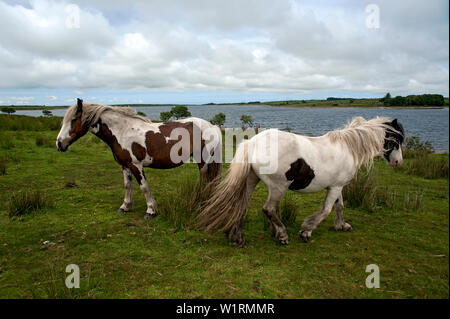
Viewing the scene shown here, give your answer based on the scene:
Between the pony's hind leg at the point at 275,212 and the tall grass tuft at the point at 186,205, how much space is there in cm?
113

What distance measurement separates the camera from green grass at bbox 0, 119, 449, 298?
2730 mm

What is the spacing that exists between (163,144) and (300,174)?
2700 millimetres

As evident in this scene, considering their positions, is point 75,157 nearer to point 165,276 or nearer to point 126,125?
point 126,125

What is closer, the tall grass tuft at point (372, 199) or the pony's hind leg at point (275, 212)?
the pony's hind leg at point (275, 212)

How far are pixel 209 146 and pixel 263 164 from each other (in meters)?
1.74

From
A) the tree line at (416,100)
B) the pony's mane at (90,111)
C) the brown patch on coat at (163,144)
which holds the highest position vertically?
the tree line at (416,100)

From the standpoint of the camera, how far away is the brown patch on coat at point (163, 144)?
4.61 meters

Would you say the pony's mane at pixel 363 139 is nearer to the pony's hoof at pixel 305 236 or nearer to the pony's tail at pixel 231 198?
the pony's hoof at pixel 305 236

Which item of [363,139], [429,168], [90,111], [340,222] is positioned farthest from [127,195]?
[429,168]

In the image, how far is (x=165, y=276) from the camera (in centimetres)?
295

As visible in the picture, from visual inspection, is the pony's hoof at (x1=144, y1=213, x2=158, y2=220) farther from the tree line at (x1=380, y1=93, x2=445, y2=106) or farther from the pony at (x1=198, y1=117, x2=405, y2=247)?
the tree line at (x1=380, y1=93, x2=445, y2=106)

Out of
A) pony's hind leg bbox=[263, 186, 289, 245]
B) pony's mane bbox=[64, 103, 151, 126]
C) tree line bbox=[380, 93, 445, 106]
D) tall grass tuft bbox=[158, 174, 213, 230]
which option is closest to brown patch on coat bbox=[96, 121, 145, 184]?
pony's mane bbox=[64, 103, 151, 126]

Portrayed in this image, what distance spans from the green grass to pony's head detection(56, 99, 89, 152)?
1.51m

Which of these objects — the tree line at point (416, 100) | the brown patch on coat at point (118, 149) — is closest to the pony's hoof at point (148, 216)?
the brown patch on coat at point (118, 149)
